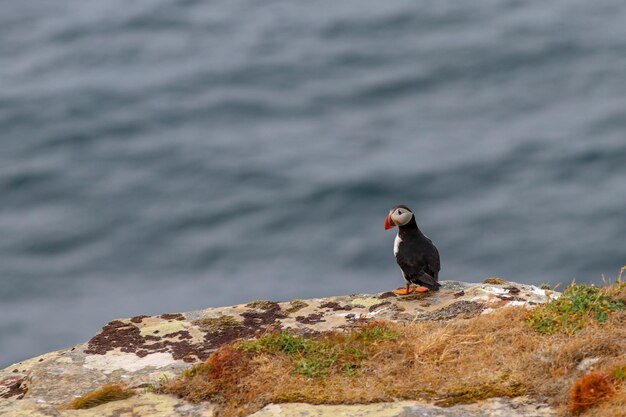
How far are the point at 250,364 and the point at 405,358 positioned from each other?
4.45 feet

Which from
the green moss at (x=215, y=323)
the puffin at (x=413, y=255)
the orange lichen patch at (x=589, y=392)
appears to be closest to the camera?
the orange lichen patch at (x=589, y=392)

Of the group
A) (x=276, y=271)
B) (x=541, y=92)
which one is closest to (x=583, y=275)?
(x=276, y=271)

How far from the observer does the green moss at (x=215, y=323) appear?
1230 cm

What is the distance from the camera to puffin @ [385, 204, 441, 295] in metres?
14.1

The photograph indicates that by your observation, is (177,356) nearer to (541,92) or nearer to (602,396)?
(602,396)

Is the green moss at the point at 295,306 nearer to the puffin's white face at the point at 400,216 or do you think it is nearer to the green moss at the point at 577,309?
the green moss at the point at 577,309

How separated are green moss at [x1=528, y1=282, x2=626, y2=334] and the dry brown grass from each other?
9cm

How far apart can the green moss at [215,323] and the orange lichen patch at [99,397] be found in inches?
89.0

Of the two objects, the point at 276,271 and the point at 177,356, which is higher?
the point at 276,271

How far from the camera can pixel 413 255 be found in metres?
15.3

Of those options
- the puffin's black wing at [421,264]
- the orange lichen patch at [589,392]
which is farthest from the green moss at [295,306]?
the orange lichen patch at [589,392]

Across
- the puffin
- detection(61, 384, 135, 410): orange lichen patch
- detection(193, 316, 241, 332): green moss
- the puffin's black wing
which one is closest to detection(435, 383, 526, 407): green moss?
detection(61, 384, 135, 410): orange lichen patch

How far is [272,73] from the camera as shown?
5978 centimetres

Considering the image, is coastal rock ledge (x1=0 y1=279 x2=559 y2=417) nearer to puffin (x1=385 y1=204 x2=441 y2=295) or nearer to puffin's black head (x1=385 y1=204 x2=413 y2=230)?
puffin (x1=385 y1=204 x2=441 y2=295)
